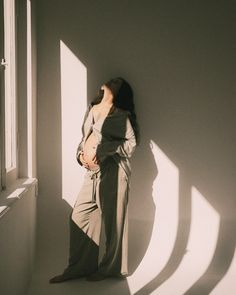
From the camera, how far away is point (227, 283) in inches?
115

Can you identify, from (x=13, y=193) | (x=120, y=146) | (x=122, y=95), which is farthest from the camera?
(x=122, y=95)

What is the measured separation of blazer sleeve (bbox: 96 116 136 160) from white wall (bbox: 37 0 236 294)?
407mm

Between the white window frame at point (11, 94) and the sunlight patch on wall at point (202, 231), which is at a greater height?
the white window frame at point (11, 94)

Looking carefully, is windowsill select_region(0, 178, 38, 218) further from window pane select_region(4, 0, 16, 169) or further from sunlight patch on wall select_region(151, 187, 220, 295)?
sunlight patch on wall select_region(151, 187, 220, 295)

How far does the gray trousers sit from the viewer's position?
2.92 m

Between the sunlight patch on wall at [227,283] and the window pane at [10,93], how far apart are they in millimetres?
1677

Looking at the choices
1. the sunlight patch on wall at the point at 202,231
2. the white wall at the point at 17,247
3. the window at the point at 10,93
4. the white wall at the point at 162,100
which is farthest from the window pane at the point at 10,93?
the sunlight patch on wall at the point at 202,231

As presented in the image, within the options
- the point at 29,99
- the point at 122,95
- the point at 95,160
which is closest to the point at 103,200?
the point at 95,160

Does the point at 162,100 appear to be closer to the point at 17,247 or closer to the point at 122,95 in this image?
the point at 122,95

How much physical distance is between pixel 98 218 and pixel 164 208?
2.24 ft

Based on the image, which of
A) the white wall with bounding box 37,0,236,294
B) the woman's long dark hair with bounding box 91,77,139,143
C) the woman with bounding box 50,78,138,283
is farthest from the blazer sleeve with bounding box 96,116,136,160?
the white wall with bounding box 37,0,236,294

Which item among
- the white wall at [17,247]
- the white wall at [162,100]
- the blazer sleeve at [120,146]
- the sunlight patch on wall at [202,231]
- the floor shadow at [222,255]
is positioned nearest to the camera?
the white wall at [17,247]

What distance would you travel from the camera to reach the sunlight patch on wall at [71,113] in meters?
3.26

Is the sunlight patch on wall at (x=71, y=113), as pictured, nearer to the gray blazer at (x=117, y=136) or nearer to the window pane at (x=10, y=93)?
the gray blazer at (x=117, y=136)
